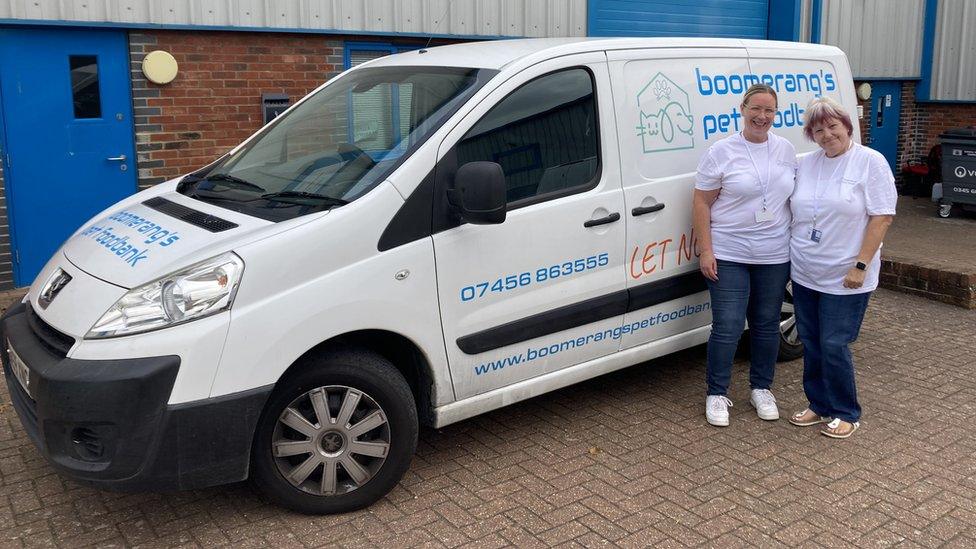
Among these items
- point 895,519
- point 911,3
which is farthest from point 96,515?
point 911,3

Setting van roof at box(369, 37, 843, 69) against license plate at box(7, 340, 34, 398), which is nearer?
license plate at box(7, 340, 34, 398)

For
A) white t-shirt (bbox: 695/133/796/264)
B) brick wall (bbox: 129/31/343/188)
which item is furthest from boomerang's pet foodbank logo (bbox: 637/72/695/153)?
brick wall (bbox: 129/31/343/188)

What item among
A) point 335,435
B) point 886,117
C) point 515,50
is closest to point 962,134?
point 886,117

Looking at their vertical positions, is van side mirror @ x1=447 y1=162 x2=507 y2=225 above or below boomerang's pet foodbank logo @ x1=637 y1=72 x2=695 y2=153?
below

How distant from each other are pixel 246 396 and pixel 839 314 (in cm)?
287

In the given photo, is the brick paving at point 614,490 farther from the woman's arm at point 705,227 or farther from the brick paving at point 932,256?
the brick paving at point 932,256

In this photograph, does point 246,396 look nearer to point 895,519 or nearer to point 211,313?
point 211,313

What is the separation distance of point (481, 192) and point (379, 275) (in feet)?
1.74

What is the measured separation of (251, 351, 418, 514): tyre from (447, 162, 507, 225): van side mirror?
2.41 ft

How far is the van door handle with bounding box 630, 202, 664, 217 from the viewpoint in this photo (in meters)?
4.52

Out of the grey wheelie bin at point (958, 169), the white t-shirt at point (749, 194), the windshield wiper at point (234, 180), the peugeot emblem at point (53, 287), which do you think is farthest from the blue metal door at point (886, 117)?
the peugeot emblem at point (53, 287)

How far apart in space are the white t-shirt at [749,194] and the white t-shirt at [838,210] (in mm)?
96

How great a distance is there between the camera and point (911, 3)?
46.2ft

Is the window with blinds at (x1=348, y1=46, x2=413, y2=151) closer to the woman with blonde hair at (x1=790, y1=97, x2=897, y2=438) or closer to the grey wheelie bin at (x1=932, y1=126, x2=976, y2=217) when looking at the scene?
the woman with blonde hair at (x1=790, y1=97, x2=897, y2=438)
